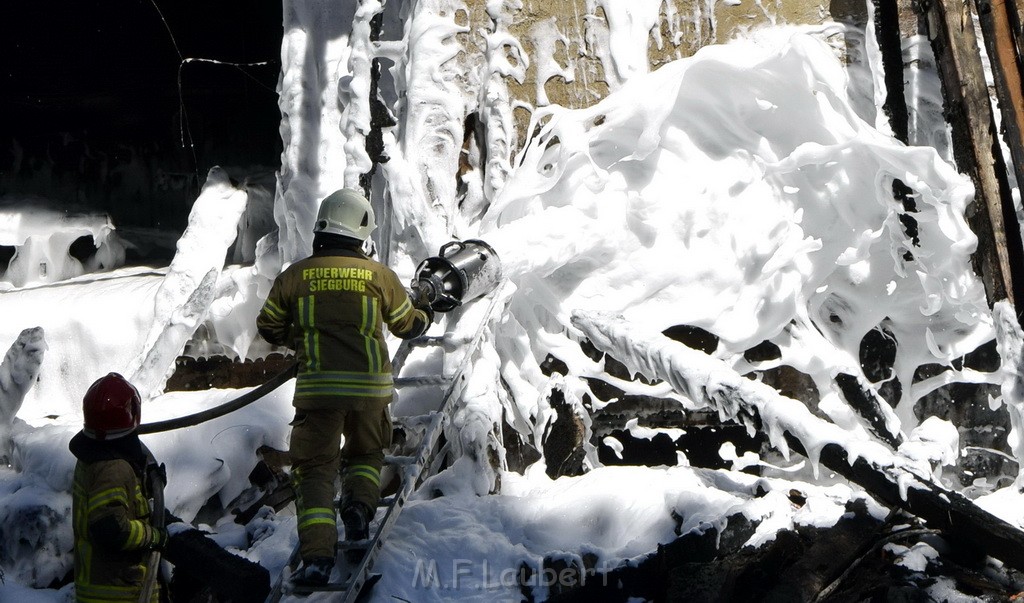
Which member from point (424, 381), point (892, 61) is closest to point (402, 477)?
point (424, 381)

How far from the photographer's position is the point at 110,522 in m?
2.63

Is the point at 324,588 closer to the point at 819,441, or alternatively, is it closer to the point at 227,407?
the point at 227,407

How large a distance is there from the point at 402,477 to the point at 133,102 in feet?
A: 14.4

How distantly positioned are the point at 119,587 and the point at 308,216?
2.23 meters

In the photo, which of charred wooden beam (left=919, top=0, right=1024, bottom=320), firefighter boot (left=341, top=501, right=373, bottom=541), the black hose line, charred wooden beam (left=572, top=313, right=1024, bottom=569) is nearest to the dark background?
the black hose line

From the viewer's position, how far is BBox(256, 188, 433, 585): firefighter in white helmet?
8.70 ft

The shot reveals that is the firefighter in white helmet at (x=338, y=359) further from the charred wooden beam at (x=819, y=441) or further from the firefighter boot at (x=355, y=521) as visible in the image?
the charred wooden beam at (x=819, y=441)

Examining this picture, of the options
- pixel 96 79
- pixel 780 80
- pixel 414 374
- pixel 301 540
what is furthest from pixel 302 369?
pixel 96 79

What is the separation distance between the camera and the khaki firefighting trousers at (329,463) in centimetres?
255

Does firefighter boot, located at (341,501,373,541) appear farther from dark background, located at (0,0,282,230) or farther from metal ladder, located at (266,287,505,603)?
dark background, located at (0,0,282,230)

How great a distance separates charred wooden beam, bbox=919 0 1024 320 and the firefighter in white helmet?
234 centimetres

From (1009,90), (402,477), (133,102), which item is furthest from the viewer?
(133,102)

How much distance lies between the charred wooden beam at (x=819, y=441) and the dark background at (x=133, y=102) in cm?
373

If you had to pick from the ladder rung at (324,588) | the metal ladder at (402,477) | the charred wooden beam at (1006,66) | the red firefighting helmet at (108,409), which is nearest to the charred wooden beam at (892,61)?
the charred wooden beam at (1006,66)
